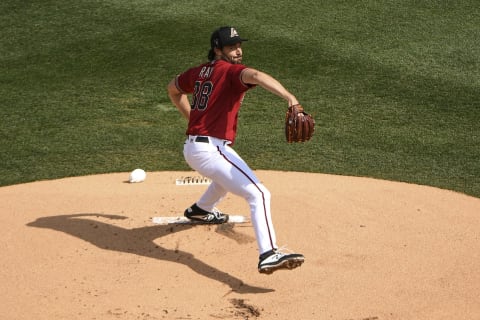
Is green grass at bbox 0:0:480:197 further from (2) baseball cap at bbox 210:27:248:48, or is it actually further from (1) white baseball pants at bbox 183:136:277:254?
(2) baseball cap at bbox 210:27:248:48

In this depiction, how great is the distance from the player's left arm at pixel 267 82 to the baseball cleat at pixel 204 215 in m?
1.65

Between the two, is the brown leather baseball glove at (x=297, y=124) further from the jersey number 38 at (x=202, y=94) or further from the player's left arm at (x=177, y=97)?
the player's left arm at (x=177, y=97)

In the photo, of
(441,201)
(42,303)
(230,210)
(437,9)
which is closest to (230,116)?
(230,210)

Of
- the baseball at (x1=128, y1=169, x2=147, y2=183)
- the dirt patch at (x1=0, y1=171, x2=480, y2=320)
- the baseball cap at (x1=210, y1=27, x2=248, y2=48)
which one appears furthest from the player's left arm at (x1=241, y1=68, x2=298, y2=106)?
the baseball at (x1=128, y1=169, x2=147, y2=183)

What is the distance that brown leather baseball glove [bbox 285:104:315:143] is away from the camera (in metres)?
5.95

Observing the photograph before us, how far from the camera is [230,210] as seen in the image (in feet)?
26.0

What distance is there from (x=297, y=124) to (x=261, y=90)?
21.4ft

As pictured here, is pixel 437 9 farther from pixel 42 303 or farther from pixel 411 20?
pixel 42 303

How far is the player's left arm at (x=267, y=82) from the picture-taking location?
5.84 metres

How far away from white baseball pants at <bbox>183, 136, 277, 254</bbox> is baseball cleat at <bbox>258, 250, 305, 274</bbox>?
0.08m

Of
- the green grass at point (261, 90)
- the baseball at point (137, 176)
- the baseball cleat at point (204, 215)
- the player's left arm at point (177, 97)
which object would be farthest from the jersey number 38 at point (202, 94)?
the green grass at point (261, 90)

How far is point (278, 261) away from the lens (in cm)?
604

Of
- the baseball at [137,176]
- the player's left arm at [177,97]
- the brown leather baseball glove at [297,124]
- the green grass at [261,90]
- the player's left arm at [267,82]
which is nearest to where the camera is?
the player's left arm at [267,82]

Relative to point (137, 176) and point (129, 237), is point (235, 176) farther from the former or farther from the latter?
point (137, 176)
